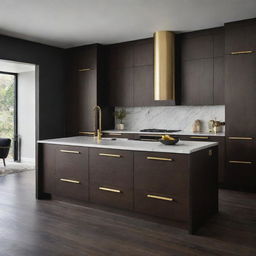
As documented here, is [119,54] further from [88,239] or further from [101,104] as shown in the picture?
[88,239]

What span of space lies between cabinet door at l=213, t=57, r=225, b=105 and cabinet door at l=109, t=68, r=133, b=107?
64.7 inches

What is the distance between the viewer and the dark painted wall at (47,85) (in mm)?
5945

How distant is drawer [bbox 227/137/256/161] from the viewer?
4617 mm

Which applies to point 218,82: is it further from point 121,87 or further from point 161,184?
point 161,184

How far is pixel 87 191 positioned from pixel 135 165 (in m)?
0.79

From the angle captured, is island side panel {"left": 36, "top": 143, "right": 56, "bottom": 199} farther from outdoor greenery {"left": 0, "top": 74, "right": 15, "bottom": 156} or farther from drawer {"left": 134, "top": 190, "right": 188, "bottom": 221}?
outdoor greenery {"left": 0, "top": 74, "right": 15, "bottom": 156}

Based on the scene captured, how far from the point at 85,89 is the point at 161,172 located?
3619mm

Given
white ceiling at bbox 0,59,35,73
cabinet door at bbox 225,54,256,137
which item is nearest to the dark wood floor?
cabinet door at bbox 225,54,256,137

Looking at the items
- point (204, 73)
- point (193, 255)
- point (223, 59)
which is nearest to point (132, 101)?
point (204, 73)

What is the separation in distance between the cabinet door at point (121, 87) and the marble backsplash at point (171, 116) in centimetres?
35

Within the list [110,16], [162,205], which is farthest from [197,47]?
[162,205]

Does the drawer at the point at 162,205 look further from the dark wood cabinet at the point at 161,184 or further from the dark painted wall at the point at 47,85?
the dark painted wall at the point at 47,85

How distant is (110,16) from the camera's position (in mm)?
4543

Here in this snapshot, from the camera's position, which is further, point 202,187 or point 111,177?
point 111,177
